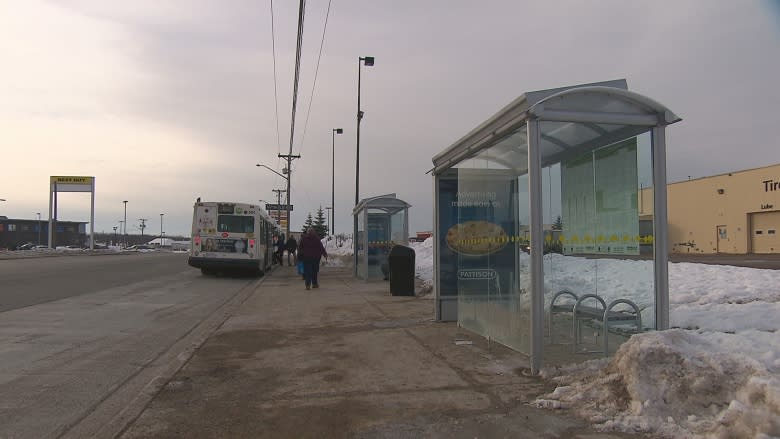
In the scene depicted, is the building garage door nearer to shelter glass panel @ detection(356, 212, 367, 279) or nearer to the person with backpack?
shelter glass panel @ detection(356, 212, 367, 279)

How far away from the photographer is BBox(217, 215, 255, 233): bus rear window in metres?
21.0

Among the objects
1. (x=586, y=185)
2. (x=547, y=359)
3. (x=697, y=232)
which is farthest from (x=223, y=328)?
(x=697, y=232)

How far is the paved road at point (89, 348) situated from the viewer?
4863 mm

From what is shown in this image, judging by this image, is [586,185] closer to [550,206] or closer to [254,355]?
[550,206]

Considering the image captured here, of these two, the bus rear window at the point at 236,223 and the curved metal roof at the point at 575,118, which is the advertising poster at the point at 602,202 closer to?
the curved metal roof at the point at 575,118

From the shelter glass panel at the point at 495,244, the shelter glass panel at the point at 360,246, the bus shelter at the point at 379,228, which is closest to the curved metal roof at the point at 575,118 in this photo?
the shelter glass panel at the point at 495,244

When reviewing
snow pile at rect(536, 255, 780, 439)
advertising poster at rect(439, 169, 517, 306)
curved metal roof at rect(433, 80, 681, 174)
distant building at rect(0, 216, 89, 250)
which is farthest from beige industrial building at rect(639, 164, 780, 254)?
distant building at rect(0, 216, 89, 250)

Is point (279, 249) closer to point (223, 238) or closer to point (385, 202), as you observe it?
point (223, 238)

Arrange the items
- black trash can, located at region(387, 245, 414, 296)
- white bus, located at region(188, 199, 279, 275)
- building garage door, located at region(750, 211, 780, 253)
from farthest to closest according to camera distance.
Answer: building garage door, located at region(750, 211, 780, 253) < white bus, located at region(188, 199, 279, 275) < black trash can, located at region(387, 245, 414, 296)

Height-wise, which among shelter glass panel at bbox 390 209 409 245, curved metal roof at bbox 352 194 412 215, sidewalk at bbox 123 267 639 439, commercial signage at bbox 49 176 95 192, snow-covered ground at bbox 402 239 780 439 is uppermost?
commercial signage at bbox 49 176 95 192

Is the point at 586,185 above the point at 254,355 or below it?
above

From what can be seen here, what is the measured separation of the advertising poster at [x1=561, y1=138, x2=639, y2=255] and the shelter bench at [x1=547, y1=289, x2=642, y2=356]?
1.96ft

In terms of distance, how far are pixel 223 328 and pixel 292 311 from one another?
218 cm

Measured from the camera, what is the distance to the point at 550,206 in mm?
6812
